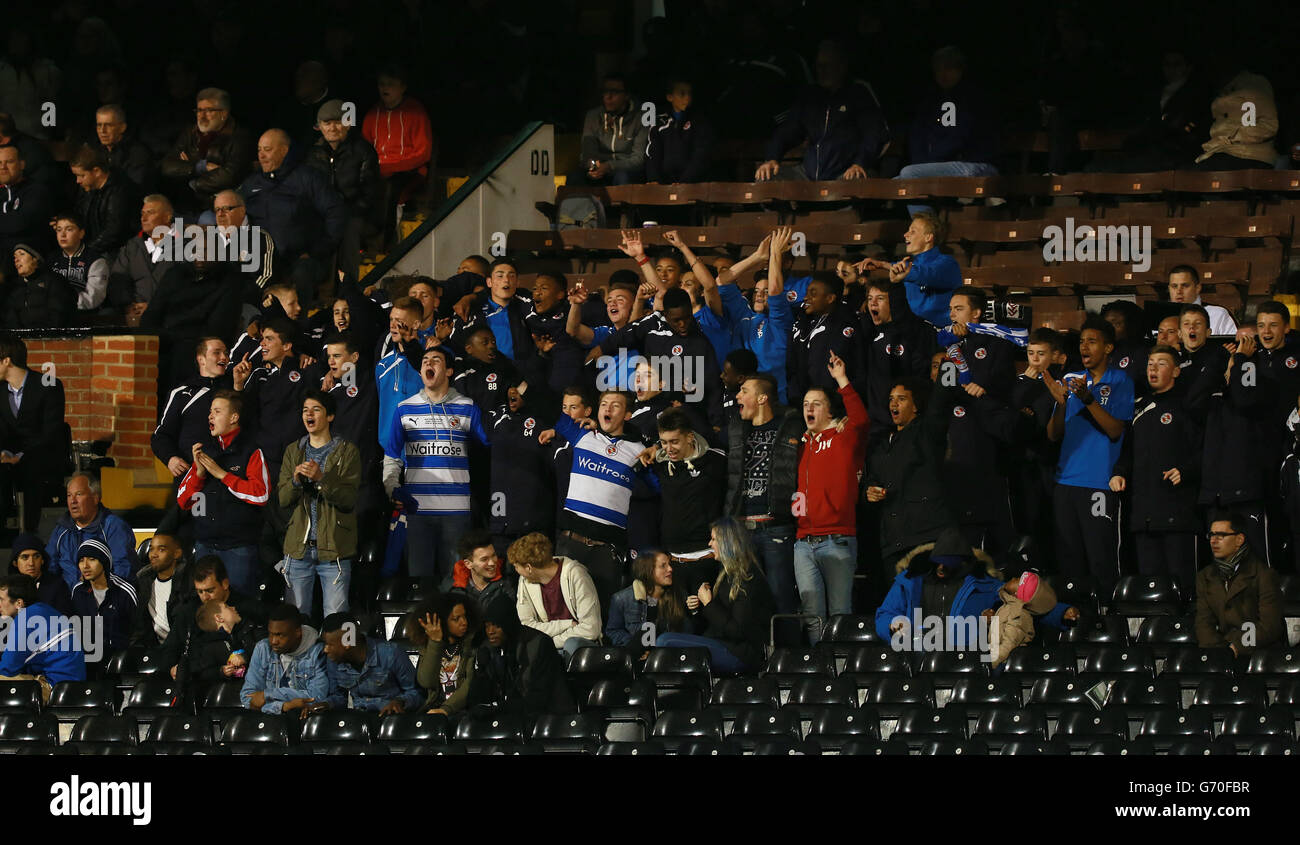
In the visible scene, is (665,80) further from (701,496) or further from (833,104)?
(701,496)

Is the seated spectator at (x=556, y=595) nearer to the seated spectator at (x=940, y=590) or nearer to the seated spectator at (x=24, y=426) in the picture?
the seated spectator at (x=940, y=590)

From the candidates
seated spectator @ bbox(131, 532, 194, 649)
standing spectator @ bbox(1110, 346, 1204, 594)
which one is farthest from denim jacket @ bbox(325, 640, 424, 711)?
standing spectator @ bbox(1110, 346, 1204, 594)

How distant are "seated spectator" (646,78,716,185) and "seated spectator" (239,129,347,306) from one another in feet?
8.12

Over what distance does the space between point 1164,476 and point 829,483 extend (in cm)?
185

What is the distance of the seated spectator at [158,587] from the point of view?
40.1 ft

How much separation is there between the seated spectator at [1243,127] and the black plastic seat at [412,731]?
24.4 ft

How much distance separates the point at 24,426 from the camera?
13180 mm

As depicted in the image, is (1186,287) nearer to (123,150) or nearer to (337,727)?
(337,727)

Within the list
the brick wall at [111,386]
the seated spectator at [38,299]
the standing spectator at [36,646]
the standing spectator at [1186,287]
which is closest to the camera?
the standing spectator at [36,646]

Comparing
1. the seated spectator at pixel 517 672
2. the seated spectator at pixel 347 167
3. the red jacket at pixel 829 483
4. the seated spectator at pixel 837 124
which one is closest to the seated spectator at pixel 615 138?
the seated spectator at pixel 837 124

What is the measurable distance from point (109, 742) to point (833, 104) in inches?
286

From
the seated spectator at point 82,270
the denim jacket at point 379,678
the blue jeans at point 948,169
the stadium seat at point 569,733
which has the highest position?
the blue jeans at point 948,169

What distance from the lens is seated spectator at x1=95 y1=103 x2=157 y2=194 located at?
1552 centimetres
